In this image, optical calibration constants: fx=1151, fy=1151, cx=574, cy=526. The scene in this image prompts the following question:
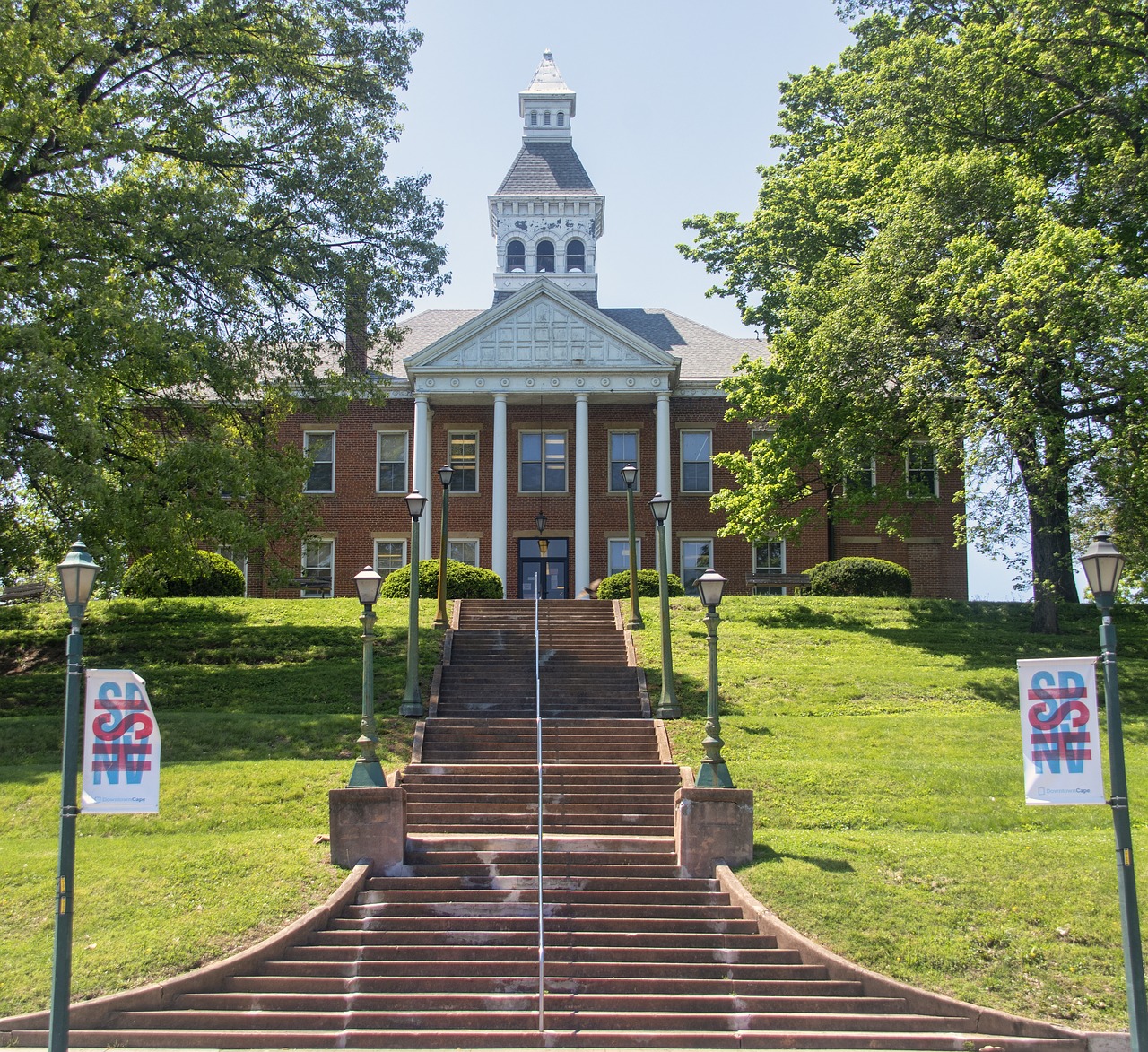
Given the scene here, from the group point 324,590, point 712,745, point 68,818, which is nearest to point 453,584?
point 324,590

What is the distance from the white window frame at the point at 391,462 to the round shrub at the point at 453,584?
25.8ft

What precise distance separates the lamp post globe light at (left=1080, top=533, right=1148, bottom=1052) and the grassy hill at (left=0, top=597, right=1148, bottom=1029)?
1.41 m

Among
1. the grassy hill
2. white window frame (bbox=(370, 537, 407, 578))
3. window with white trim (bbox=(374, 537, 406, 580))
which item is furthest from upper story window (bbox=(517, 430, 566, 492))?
the grassy hill

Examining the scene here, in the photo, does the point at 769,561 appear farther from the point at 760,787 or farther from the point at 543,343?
the point at 760,787

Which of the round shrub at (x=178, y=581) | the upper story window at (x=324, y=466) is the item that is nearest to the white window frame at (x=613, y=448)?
the upper story window at (x=324, y=466)

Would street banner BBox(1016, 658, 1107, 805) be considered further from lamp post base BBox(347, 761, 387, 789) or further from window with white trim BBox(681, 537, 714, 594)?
window with white trim BBox(681, 537, 714, 594)

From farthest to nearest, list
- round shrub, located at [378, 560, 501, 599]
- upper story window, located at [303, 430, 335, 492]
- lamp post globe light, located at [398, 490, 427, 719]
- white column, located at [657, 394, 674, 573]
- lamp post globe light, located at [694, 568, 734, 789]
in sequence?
1. upper story window, located at [303, 430, 335, 492]
2. white column, located at [657, 394, 674, 573]
3. round shrub, located at [378, 560, 501, 599]
4. lamp post globe light, located at [398, 490, 427, 719]
5. lamp post globe light, located at [694, 568, 734, 789]

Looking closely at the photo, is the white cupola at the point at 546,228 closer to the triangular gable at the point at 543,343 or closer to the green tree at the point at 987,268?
the triangular gable at the point at 543,343

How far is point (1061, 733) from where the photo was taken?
9.42 meters

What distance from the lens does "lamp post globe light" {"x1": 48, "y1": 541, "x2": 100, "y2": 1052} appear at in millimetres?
8781

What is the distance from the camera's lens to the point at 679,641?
2450 centimetres

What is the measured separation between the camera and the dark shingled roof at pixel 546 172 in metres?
47.8

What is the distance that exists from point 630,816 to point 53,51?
1616 cm

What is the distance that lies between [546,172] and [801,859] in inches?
1573
